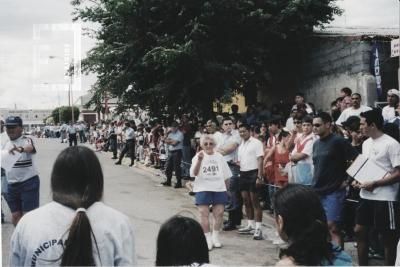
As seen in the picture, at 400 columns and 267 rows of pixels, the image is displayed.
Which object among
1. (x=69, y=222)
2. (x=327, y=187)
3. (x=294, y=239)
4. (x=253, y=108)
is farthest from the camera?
(x=253, y=108)

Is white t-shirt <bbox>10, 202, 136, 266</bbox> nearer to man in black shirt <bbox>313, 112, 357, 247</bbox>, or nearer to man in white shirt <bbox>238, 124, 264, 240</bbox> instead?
man in black shirt <bbox>313, 112, 357, 247</bbox>

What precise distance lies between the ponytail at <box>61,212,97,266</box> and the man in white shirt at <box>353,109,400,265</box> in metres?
3.11

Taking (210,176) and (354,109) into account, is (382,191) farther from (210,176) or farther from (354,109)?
(354,109)

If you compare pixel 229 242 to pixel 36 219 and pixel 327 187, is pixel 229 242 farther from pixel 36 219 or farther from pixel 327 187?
pixel 36 219

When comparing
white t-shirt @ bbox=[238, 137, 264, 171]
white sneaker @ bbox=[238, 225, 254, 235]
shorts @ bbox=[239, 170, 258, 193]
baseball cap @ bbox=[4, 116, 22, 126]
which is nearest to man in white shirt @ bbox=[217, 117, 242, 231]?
white sneaker @ bbox=[238, 225, 254, 235]

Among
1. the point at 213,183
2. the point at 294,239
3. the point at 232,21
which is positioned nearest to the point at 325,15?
the point at 232,21

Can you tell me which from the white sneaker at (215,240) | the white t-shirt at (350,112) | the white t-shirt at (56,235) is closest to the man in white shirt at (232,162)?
the white sneaker at (215,240)

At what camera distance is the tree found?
36.9 feet

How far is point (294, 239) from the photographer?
205cm

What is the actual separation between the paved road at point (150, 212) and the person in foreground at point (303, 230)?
32.7 inches

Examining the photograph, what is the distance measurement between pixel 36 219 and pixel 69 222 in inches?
6.2

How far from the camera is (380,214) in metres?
4.45

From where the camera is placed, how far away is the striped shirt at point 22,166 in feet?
17.5

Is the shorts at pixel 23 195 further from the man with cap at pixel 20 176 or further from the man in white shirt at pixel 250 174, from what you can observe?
the man in white shirt at pixel 250 174
